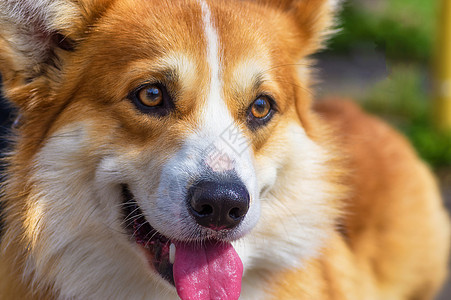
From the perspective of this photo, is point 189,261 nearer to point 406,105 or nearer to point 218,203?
point 218,203

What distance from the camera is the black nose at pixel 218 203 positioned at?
97.5 inches

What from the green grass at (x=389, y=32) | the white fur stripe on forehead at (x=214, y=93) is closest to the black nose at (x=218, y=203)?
the white fur stripe on forehead at (x=214, y=93)

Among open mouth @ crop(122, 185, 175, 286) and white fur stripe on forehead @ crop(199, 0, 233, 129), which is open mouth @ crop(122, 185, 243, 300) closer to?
open mouth @ crop(122, 185, 175, 286)

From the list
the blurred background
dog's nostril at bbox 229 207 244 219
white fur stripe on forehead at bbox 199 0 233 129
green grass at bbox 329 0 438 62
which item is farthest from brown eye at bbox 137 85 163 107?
green grass at bbox 329 0 438 62

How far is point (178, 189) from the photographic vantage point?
253cm

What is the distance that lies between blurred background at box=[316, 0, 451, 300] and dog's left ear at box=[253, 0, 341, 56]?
8.37 ft

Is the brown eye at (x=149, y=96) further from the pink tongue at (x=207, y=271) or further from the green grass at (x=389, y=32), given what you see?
the green grass at (x=389, y=32)

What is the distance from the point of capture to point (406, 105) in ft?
25.2

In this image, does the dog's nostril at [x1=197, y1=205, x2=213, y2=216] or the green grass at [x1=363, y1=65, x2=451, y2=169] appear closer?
the dog's nostril at [x1=197, y1=205, x2=213, y2=216]

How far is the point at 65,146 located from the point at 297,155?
1.18 meters

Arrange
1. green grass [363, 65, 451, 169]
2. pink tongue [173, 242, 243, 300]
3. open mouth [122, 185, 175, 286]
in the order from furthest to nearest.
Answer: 1. green grass [363, 65, 451, 169]
2. open mouth [122, 185, 175, 286]
3. pink tongue [173, 242, 243, 300]

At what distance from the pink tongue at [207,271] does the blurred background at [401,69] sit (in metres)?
2.73

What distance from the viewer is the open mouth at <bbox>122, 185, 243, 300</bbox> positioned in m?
2.62

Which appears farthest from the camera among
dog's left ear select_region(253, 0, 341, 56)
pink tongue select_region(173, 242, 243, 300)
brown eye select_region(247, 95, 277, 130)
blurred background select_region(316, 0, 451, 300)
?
blurred background select_region(316, 0, 451, 300)
